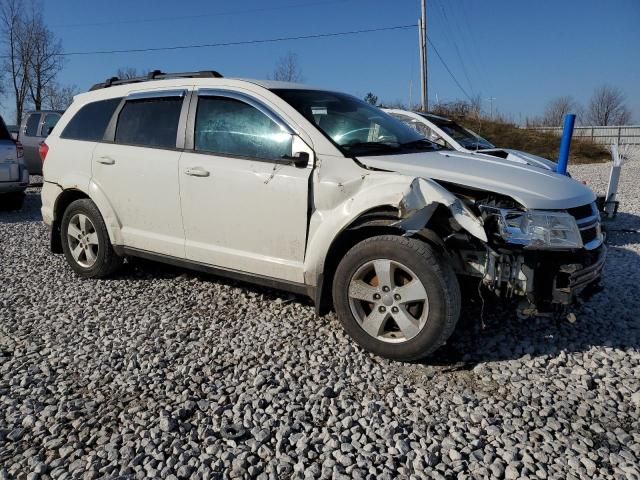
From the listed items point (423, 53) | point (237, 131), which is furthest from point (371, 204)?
point (423, 53)

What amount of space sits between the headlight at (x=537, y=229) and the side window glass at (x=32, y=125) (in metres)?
13.0

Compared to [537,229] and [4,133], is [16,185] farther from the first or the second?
[537,229]

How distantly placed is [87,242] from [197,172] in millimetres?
1756

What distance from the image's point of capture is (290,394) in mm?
3088

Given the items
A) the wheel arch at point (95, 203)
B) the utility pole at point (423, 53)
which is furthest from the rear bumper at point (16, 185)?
the utility pole at point (423, 53)

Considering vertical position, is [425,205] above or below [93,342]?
above

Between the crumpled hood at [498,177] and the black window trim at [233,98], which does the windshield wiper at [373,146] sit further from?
the black window trim at [233,98]

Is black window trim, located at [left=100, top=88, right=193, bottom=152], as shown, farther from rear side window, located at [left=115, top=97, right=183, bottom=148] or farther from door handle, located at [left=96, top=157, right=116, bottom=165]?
door handle, located at [left=96, top=157, right=116, bottom=165]

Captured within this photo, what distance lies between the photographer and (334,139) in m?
3.84

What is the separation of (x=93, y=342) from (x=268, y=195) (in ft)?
5.48

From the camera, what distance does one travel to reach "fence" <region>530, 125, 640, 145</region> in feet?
109

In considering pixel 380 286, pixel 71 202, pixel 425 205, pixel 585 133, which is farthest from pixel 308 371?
pixel 585 133

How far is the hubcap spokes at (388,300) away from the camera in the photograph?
335 centimetres

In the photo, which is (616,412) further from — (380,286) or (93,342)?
(93,342)
